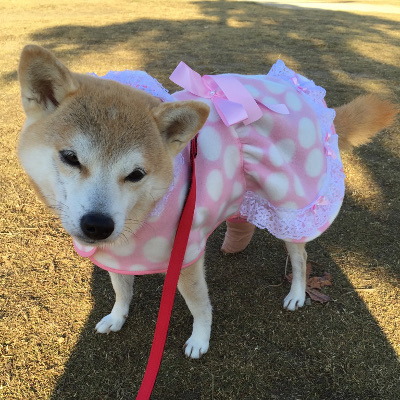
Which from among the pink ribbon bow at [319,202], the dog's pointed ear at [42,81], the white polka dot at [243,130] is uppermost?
the dog's pointed ear at [42,81]

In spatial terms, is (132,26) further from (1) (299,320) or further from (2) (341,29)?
(1) (299,320)

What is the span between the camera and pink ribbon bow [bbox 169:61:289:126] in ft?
5.68

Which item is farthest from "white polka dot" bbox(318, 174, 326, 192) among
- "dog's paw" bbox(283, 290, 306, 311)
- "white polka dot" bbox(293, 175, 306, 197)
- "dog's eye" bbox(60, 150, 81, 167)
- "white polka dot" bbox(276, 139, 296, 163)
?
"dog's eye" bbox(60, 150, 81, 167)

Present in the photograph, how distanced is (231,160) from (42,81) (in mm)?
854

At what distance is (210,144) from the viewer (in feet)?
5.74

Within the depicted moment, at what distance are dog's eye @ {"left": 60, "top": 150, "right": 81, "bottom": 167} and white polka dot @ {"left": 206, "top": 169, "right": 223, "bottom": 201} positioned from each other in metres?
0.58

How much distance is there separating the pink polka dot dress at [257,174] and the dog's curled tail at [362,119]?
0.70 ft

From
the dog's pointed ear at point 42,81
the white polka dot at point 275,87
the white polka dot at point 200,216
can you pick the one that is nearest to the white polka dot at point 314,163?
the white polka dot at point 275,87

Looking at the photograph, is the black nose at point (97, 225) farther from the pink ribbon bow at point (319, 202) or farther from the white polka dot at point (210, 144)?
the pink ribbon bow at point (319, 202)

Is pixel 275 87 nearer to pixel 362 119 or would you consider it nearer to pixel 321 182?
pixel 321 182

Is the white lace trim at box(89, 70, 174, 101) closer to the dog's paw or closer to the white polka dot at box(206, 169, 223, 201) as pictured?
the white polka dot at box(206, 169, 223, 201)

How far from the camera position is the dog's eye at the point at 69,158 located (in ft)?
4.50

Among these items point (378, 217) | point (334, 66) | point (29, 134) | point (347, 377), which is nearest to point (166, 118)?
point (29, 134)

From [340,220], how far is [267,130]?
1461 millimetres
